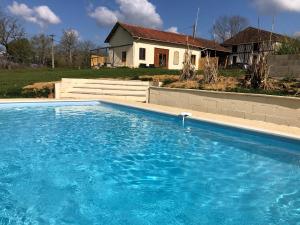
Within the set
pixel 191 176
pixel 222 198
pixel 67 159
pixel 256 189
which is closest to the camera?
pixel 222 198

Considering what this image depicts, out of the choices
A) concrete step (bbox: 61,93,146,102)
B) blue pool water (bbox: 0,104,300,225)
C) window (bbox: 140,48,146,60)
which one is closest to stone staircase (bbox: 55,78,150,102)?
concrete step (bbox: 61,93,146,102)

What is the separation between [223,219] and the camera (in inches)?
142

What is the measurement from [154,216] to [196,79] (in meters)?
9.73

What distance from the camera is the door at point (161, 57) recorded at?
30.7m

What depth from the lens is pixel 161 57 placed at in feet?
103

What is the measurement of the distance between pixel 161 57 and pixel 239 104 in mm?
23128

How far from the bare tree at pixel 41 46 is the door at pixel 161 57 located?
81.4ft

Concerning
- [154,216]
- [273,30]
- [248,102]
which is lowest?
[154,216]

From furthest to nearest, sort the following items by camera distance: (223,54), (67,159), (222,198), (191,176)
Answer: (223,54), (67,159), (191,176), (222,198)

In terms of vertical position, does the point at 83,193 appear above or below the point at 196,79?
below

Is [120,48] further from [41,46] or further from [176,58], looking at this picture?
[41,46]

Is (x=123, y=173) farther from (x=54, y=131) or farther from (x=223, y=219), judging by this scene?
(x=54, y=131)

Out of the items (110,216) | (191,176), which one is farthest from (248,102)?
(110,216)

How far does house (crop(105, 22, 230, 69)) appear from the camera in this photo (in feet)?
96.2
